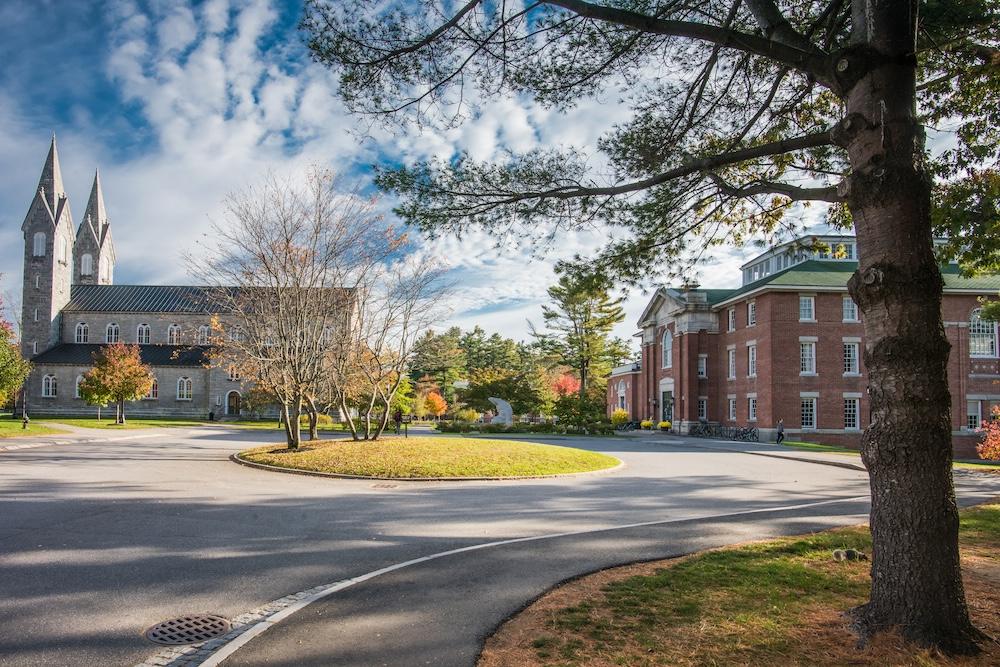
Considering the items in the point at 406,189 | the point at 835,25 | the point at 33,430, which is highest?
the point at 835,25

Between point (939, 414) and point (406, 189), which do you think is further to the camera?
point (406, 189)

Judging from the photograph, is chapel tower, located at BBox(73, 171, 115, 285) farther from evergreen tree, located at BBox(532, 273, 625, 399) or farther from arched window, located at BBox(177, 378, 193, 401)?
evergreen tree, located at BBox(532, 273, 625, 399)

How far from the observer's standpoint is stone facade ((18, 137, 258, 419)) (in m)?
59.3

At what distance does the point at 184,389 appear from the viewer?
6041cm

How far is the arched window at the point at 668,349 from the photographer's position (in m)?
51.2

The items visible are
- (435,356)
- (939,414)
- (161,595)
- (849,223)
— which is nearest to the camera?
(939,414)

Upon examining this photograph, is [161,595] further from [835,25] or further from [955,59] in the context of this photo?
[955,59]

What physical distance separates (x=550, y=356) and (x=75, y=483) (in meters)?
49.8

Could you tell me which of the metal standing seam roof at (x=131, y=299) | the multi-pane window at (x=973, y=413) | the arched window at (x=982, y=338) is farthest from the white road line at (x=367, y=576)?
the metal standing seam roof at (x=131, y=299)

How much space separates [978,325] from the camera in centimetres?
4000

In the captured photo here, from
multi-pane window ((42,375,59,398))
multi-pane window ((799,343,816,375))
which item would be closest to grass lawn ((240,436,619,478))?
multi-pane window ((799,343,816,375))

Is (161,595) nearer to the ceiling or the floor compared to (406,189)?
nearer to the floor

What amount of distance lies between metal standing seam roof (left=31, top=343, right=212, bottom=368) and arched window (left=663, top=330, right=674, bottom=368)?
40125 mm

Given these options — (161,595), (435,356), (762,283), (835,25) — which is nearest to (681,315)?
(762,283)
